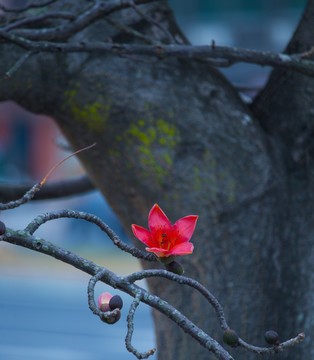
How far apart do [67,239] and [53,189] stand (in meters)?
15.7

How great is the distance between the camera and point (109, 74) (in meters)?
2.63

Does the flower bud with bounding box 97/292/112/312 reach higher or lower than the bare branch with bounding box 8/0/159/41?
lower

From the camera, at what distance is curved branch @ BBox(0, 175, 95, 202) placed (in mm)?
3623

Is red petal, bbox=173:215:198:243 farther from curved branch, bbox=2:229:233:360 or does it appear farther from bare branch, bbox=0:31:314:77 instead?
bare branch, bbox=0:31:314:77

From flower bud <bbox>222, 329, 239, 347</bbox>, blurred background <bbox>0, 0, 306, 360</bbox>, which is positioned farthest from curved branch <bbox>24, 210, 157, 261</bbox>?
blurred background <bbox>0, 0, 306, 360</bbox>

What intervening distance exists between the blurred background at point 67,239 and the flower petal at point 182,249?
9.23 m

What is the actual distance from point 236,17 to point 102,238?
895 centimetres

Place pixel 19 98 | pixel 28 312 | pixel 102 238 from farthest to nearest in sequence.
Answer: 1. pixel 102 238
2. pixel 28 312
3. pixel 19 98

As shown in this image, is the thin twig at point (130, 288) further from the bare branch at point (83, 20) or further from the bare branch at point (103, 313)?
the bare branch at point (83, 20)

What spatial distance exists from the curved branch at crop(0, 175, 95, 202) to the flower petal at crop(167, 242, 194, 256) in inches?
98.4

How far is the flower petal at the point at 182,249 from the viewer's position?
44.0 inches

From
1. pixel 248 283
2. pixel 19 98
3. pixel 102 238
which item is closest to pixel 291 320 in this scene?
pixel 248 283

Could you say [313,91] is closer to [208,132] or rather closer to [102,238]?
[208,132]

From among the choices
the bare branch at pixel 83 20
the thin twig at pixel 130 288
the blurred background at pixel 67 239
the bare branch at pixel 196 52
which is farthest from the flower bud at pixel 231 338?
the blurred background at pixel 67 239
